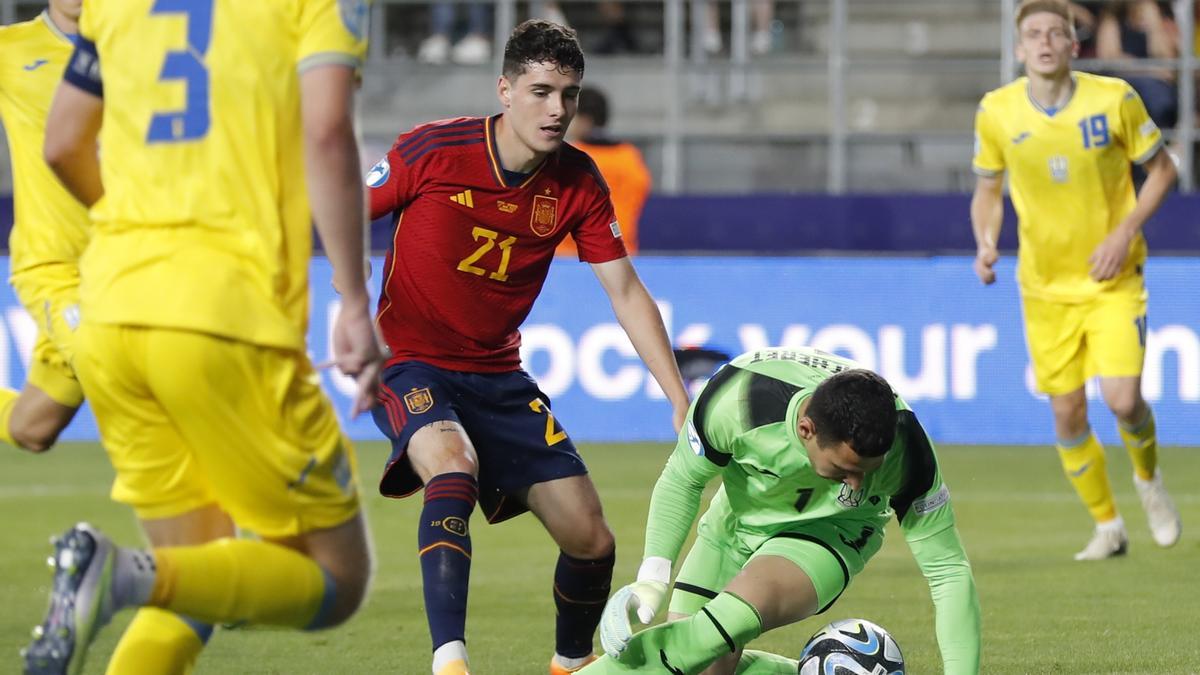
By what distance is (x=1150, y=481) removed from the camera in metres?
8.83

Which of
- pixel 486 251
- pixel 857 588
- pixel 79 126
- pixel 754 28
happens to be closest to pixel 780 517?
pixel 486 251

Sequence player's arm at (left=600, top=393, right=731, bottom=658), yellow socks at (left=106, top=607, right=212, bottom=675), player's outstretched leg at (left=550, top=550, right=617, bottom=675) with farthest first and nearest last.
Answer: player's outstretched leg at (left=550, top=550, right=617, bottom=675) < player's arm at (left=600, top=393, right=731, bottom=658) < yellow socks at (left=106, top=607, right=212, bottom=675)

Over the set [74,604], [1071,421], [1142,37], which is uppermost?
[74,604]

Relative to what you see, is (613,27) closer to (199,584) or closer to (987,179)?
(987,179)

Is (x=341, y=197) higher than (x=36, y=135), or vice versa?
(x=341, y=197)

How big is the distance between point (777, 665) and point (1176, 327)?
7940 mm

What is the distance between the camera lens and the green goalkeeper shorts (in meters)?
5.22

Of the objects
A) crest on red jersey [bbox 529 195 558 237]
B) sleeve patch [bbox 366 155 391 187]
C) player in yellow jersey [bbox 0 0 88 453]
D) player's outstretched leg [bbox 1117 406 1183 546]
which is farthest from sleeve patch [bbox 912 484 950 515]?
player's outstretched leg [bbox 1117 406 1183 546]

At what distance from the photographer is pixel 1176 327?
12703 mm

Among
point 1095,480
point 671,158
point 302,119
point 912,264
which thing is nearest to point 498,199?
point 302,119

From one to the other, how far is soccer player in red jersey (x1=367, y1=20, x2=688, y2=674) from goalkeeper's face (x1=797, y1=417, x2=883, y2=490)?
2.59 feet

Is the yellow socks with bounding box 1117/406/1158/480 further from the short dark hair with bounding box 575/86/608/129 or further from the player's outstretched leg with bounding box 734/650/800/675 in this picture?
the short dark hair with bounding box 575/86/608/129

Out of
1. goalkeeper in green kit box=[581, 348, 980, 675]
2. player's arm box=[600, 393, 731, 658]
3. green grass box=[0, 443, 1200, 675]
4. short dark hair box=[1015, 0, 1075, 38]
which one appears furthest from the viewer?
short dark hair box=[1015, 0, 1075, 38]

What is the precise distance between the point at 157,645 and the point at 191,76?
123cm
